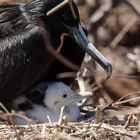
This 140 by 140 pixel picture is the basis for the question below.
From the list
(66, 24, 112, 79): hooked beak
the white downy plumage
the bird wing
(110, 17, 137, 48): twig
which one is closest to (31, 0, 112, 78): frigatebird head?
(66, 24, 112, 79): hooked beak

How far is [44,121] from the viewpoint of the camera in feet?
21.5

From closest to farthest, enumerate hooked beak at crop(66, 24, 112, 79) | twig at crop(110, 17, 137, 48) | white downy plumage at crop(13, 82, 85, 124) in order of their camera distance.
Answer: white downy plumage at crop(13, 82, 85, 124), hooked beak at crop(66, 24, 112, 79), twig at crop(110, 17, 137, 48)

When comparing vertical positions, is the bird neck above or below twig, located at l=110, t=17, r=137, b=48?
above

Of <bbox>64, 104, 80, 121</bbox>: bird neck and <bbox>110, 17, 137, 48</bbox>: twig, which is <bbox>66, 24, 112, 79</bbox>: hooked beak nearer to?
<bbox>64, 104, 80, 121</bbox>: bird neck

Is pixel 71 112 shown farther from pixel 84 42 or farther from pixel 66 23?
pixel 66 23

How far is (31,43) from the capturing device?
6.63m

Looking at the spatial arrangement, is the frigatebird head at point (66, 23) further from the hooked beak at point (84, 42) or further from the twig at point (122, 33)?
the twig at point (122, 33)

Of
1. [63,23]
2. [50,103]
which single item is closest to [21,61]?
[50,103]

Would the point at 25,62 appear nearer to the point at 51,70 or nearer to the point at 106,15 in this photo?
the point at 51,70

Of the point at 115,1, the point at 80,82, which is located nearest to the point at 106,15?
the point at 115,1

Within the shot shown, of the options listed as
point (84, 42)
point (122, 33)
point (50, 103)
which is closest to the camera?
point (50, 103)

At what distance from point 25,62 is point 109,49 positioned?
4.34m

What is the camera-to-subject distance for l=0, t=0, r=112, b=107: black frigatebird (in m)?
6.62

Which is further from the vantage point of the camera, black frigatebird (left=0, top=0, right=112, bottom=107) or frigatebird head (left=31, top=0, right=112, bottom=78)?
frigatebird head (left=31, top=0, right=112, bottom=78)
